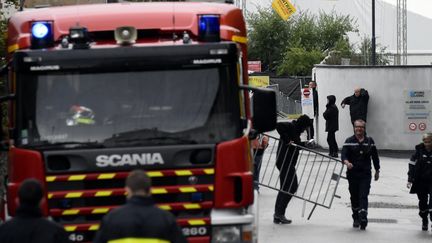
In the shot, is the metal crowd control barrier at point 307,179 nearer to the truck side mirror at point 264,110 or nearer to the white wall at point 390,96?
the white wall at point 390,96

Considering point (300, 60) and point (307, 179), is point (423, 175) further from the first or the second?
point (300, 60)

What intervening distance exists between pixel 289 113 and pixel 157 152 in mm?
39960

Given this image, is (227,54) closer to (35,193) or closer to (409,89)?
(35,193)

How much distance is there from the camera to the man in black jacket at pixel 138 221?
7051 mm

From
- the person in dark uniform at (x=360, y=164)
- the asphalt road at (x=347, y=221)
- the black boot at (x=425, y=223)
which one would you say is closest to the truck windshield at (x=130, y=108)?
the asphalt road at (x=347, y=221)

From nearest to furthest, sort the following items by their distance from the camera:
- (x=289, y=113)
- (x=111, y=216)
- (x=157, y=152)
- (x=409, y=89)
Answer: (x=111, y=216) < (x=157, y=152) < (x=409, y=89) < (x=289, y=113)

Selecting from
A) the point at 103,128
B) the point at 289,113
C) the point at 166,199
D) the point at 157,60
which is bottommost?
the point at 289,113

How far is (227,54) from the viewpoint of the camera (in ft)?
30.9

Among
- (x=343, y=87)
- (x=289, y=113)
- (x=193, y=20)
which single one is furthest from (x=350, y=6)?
(x=193, y=20)

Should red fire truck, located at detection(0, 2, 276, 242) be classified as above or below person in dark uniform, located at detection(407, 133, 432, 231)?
above

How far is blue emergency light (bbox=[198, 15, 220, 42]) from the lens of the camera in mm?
9555

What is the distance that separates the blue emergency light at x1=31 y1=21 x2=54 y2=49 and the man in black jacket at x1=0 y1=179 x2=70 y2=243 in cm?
258

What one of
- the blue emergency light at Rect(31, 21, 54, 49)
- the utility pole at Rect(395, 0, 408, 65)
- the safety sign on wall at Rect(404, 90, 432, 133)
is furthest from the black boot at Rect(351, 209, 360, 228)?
the utility pole at Rect(395, 0, 408, 65)

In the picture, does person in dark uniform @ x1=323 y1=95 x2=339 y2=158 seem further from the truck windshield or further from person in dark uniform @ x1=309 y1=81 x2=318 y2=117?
the truck windshield
